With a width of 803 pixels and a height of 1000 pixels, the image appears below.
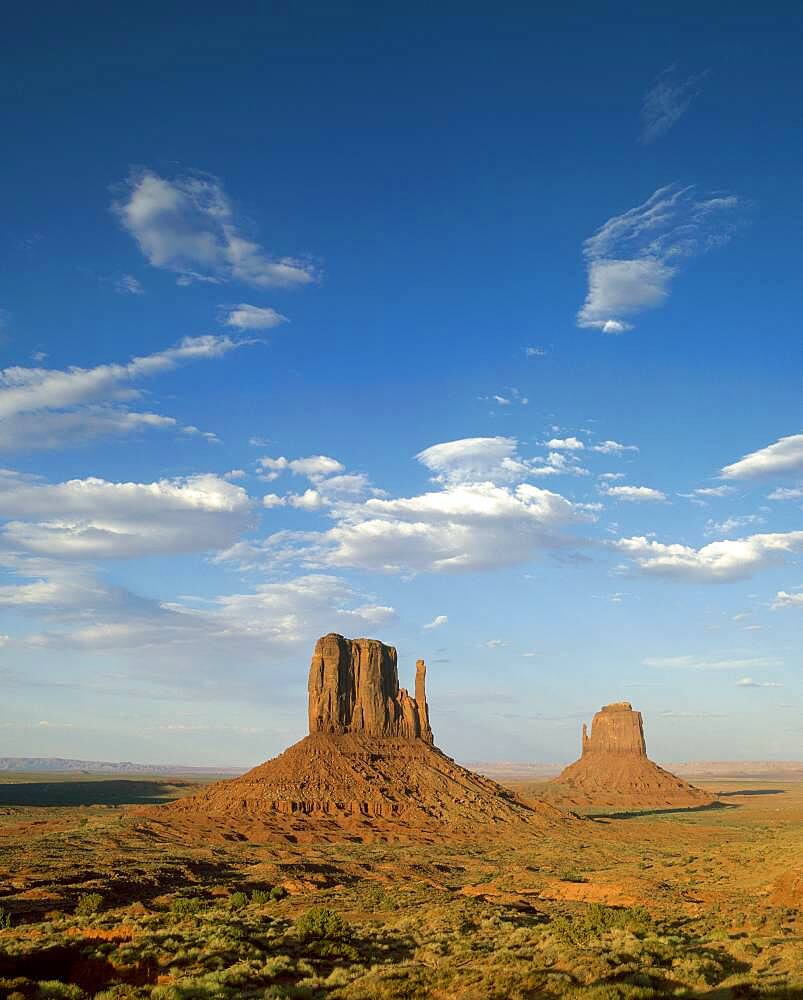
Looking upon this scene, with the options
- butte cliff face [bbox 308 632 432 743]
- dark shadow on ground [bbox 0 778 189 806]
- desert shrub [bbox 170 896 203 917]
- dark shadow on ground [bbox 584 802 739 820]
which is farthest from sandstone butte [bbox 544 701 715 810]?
desert shrub [bbox 170 896 203 917]

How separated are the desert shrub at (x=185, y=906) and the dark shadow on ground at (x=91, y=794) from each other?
9653 centimetres

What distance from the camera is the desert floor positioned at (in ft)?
61.2

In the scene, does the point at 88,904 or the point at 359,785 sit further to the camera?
the point at 359,785

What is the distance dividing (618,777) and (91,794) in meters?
106

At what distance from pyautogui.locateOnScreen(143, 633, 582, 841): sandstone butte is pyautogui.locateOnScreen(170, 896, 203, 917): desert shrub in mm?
34024

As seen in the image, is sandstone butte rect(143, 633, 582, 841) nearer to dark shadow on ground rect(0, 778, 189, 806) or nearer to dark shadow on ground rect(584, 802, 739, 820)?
dark shadow on ground rect(584, 802, 739, 820)

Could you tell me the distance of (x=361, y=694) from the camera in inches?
3797

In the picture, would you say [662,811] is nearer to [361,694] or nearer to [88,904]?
[361,694]

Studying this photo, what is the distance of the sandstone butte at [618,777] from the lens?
12750 centimetres

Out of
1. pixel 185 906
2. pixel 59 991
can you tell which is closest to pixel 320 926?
pixel 185 906

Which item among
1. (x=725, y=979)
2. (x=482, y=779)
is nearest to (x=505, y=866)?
(x=725, y=979)

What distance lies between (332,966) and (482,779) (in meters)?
76.7

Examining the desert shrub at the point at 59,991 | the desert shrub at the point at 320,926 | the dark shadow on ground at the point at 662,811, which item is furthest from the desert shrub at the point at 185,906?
the dark shadow on ground at the point at 662,811

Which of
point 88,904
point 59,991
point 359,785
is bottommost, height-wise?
point 88,904
